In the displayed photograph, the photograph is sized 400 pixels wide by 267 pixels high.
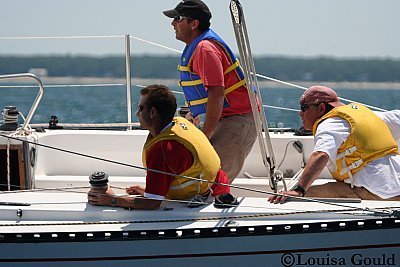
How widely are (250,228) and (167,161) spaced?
561 millimetres

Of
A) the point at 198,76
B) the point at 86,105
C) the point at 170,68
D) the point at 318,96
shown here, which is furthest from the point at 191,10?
the point at 170,68

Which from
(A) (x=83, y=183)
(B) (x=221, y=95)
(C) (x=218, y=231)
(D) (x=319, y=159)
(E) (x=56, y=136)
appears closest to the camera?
(C) (x=218, y=231)

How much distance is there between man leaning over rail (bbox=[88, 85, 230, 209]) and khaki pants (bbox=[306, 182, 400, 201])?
785 millimetres

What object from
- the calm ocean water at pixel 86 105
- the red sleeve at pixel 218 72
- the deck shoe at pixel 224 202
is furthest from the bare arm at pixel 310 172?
the calm ocean water at pixel 86 105

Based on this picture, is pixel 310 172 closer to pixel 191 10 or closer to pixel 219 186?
pixel 219 186

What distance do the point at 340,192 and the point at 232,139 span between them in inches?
31.0

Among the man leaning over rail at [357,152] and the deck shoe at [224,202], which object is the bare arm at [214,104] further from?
the deck shoe at [224,202]

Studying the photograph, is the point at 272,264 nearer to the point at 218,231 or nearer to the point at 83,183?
the point at 218,231

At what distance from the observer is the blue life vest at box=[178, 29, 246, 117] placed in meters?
6.09

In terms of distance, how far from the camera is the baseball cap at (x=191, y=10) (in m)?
6.12

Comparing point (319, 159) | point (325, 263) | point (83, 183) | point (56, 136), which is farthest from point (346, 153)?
point (56, 136)

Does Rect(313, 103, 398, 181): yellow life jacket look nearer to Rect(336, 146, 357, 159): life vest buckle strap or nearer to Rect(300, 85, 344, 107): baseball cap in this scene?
Rect(336, 146, 357, 159): life vest buckle strap

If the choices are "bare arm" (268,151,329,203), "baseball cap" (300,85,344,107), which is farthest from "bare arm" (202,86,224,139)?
"bare arm" (268,151,329,203)

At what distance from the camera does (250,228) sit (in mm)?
5027
